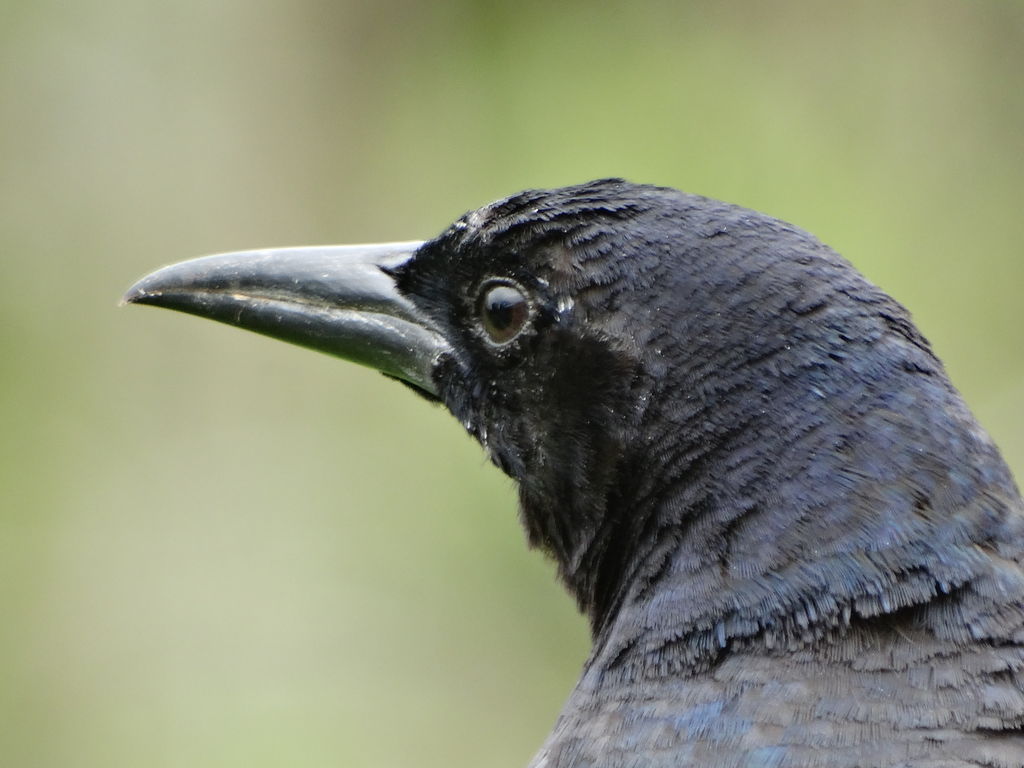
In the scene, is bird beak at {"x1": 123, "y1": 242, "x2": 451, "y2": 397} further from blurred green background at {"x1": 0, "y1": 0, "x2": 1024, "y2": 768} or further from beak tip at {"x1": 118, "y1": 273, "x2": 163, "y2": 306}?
blurred green background at {"x1": 0, "y1": 0, "x2": 1024, "y2": 768}

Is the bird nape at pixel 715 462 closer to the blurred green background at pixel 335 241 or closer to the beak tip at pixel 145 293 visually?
the beak tip at pixel 145 293

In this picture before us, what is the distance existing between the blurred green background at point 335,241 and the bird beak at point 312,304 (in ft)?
13.0

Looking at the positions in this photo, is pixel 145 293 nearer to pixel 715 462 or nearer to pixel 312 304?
pixel 312 304

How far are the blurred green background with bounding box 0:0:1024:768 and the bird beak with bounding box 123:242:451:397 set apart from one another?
3.95m

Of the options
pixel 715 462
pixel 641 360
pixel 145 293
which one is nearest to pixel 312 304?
pixel 145 293

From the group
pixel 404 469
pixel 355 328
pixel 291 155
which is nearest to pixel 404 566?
pixel 404 469

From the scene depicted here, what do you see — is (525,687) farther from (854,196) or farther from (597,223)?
(597,223)

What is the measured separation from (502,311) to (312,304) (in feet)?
1.93

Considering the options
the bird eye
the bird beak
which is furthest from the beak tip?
the bird eye

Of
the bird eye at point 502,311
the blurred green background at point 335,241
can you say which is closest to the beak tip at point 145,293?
the bird eye at point 502,311

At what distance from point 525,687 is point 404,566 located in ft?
3.54

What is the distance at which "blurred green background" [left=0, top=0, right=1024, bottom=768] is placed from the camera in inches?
317

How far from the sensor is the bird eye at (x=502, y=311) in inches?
148

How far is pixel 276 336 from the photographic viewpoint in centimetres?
402
